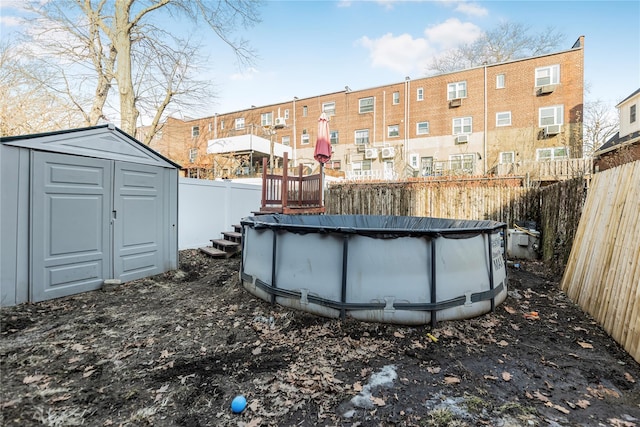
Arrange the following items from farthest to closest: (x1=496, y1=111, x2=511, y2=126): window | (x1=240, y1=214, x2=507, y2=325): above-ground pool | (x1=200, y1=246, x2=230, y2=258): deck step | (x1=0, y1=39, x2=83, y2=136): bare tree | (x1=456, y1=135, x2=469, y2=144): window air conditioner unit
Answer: (x1=456, y1=135, x2=469, y2=144): window air conditioner unit → (x1=496, y1=111, x2=511, y2=126): window → (x1=0, y1=39, x2=83, y2=136): bare tree → (x1=200, y1=246, x2=230, y2=258): deck step → (x1=240, y1=214, x2=507, y2=325): above-ground pool

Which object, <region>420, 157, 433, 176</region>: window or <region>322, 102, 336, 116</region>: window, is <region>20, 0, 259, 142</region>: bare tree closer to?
<region>322, 102, 336, 116</region>: window

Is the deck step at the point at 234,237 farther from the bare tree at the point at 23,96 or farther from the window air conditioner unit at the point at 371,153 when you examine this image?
the window air conditioner unit at the point at 371,153

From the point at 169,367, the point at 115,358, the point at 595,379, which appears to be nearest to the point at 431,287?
the point at 595,379

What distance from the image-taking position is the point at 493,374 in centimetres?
242

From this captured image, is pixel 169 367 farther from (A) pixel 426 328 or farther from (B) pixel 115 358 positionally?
(A) pixel 426 328

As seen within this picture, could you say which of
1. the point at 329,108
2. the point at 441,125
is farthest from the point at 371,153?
the point at 329,108

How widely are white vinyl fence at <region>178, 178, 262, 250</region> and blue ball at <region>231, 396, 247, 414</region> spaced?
656 cm

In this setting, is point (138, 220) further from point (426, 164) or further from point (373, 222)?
point (426, 164)

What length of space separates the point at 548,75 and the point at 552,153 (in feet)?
15.8

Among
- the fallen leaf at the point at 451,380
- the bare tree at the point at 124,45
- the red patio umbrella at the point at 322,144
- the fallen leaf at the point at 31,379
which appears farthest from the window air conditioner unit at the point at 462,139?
the fallen leaf at the point at 31,379

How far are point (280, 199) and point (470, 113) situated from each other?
17.3m

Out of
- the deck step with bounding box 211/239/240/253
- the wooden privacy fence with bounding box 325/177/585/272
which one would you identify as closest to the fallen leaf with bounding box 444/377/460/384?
the wooden privacy fence with bounding box 325/177/585/272

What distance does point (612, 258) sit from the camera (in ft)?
11.0

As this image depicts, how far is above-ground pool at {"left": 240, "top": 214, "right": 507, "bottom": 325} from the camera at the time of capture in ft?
10.5
